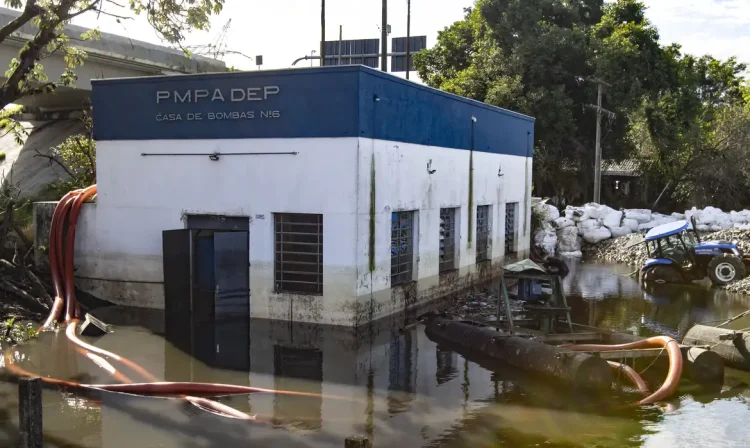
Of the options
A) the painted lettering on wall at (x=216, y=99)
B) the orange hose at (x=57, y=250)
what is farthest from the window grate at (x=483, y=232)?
the orange hose at (x=57, y=250)

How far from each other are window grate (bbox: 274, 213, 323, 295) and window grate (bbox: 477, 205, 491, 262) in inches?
302

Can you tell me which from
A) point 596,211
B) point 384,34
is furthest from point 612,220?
point 384,34

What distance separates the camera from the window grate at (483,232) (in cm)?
2086

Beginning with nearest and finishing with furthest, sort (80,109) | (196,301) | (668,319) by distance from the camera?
1. (196,301)
2. (668,319)
3. (80,109)

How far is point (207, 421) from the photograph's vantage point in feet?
29.0

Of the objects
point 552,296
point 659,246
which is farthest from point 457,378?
point 659,246

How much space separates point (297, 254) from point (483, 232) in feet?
27.2

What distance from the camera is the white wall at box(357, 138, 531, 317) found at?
14.1m

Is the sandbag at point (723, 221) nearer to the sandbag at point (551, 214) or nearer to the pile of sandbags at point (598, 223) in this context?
the pile of sandbags at point (598, 223)

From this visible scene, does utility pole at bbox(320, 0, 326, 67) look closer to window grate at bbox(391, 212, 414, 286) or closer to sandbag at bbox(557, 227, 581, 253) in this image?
sandbag at bbox(557, 227, 581, 253)

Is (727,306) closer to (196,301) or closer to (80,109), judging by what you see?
(196,301)

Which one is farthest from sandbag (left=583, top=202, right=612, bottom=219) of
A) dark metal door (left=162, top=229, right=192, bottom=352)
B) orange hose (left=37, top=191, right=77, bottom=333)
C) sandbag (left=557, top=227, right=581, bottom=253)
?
orange hose (left=37, top=191, right=77, bottom=333)

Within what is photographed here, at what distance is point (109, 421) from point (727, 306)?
15.6 meters

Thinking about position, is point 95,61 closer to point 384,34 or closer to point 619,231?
point 384,34
